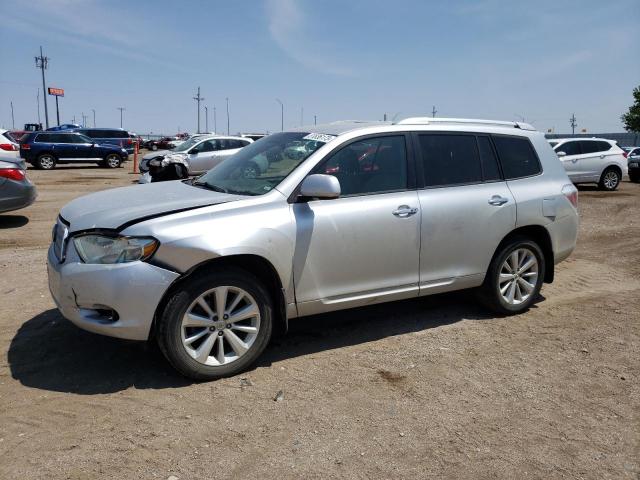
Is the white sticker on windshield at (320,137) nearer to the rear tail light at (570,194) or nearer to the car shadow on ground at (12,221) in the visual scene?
Answer: the rear tail light at (570,194)

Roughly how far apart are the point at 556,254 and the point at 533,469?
2968 mm

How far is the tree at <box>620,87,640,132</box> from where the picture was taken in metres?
56.7

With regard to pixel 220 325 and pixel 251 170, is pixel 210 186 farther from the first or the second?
pixel 220 325

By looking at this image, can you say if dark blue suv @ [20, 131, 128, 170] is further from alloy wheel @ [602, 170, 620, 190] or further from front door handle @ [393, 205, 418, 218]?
front door handle @ [393, 205, 418, 218]

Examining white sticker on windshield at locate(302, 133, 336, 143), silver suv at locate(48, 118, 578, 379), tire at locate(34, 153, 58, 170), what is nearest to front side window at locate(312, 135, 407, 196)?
silver suv at locate(48, 118, 578, 379)

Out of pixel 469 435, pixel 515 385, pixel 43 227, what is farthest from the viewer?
pixel 43 227

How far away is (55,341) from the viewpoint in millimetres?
4449

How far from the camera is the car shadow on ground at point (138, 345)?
3848mm

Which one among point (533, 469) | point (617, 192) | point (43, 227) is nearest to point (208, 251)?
point (533, 469)

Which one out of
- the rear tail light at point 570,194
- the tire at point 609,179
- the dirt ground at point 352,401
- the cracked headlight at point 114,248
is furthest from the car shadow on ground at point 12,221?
the tire at point 609,179

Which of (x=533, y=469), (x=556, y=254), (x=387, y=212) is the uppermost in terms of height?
(x=387, y=212)

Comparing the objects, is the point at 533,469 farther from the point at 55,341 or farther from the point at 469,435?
the point at 55,341

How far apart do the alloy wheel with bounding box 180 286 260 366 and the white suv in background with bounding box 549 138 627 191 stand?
15.8 meters

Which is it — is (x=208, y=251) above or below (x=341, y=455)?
above
